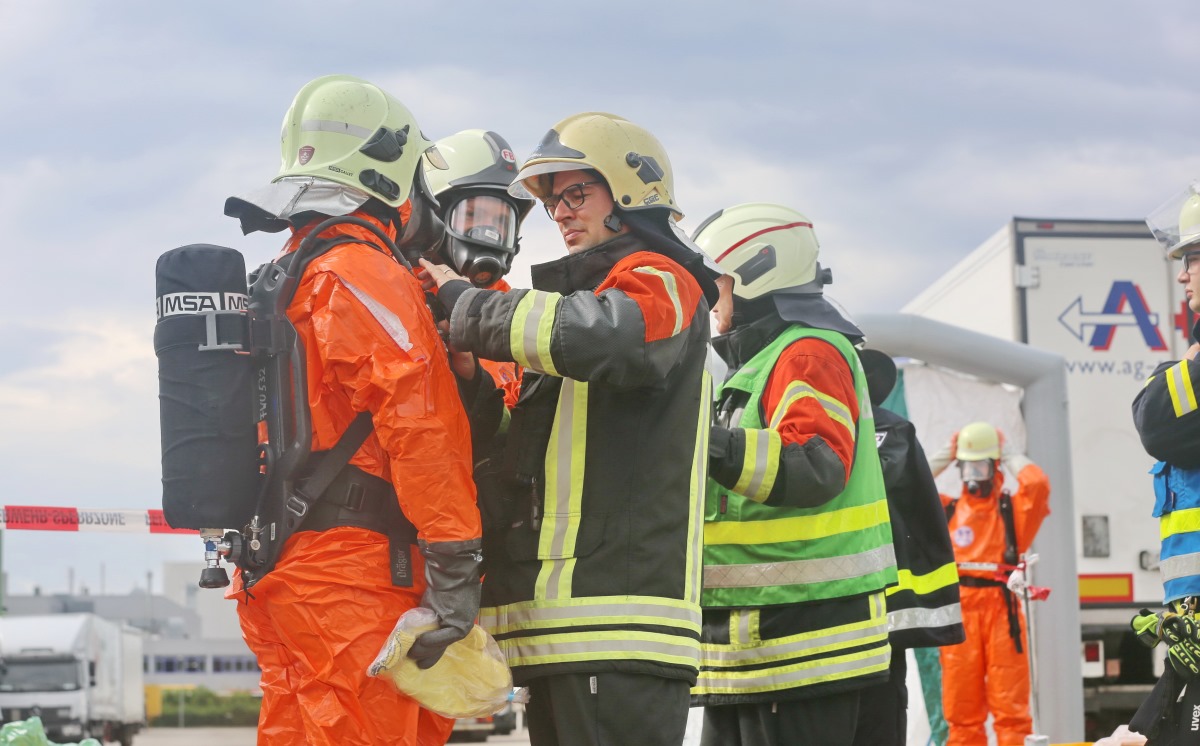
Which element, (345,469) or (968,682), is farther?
(968,682)

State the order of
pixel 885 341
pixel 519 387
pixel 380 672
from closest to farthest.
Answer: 1. pixel 380 672
2. pixel 519 387
3. pixel 885 341

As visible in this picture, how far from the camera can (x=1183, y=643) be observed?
15.2 ft

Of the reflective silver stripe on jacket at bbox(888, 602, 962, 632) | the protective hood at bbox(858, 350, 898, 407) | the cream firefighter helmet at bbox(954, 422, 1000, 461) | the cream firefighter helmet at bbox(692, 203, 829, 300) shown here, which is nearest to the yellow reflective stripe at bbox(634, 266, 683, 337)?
the cream firefighter helmet at bbox(692, 203, 829, 300)

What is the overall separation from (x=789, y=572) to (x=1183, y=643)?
4.31ft

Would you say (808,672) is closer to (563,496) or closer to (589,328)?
(563,496)

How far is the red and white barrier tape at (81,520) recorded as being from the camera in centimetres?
789

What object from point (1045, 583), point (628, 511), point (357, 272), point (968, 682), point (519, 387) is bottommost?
point (968, 682)

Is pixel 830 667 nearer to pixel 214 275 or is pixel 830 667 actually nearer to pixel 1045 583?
pixel 214 275

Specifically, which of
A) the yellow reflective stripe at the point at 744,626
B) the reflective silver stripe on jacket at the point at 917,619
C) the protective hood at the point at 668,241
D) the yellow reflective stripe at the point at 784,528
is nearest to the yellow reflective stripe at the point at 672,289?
the protective hood at the point at 668,241

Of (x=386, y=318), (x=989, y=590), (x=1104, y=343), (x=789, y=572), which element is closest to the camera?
(x=386, y=318)

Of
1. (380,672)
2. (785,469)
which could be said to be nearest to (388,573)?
(380,672)

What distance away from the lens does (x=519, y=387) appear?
4000mm

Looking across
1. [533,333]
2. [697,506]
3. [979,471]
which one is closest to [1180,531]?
[697,506]

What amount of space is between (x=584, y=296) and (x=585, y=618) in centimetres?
80
